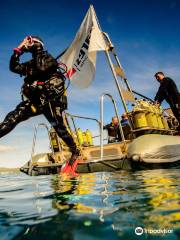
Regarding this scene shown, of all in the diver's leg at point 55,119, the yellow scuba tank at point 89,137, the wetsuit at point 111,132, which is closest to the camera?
the diver's leg at point 55,119

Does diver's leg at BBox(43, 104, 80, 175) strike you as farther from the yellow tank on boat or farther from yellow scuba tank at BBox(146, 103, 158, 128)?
yellow scuba tank at BBox(146, 103, 158, 128)

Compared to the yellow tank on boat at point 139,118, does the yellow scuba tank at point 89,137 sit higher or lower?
higher

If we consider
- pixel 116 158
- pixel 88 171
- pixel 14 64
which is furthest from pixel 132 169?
pixel 14 64

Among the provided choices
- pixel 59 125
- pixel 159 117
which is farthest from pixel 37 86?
pixel 159 117

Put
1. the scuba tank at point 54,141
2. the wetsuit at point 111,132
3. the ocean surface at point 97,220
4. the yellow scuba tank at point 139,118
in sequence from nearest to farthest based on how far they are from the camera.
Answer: the ocean surface at point 97,220 → the yellow scuba tank at point 139,118 → the scuba tank at point 54,141 → the wetsuit at point 111,132

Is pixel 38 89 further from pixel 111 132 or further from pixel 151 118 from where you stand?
pixel 111 132

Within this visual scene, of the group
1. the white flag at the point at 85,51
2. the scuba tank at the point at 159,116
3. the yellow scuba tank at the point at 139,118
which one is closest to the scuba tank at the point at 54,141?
the white flag at the point at 85,51

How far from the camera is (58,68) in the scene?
5.19 metres

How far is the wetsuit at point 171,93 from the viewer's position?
734 centimetres

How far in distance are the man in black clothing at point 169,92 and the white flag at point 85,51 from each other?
1.97 metres

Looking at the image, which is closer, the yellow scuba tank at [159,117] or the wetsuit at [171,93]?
the wetsuit at [171,93]

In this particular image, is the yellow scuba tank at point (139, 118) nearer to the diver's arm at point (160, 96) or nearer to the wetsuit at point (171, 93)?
the wetsuit at point (171, 93)

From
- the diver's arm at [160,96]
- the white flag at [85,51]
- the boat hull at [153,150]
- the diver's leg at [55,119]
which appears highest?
the white flag at [85,51]

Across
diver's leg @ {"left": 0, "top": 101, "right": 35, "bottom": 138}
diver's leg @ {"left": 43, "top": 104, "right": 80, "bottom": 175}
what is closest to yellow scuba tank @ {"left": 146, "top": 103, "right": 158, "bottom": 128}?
diver's leg @ {"left": 43, "top": 104, "right": 80, "bottom": 175}
